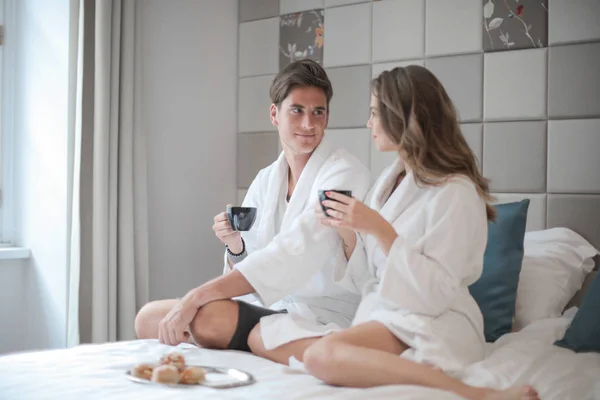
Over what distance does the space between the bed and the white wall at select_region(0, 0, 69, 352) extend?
1.12 metres

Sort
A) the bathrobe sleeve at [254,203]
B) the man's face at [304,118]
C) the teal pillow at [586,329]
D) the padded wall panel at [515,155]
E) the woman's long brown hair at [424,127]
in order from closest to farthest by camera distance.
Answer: the woman's long brown hair at [424,127] < the teal pillow at [586,329] < the man's face at [304,118] < the bathrobe sleeve at [254,203] < the padded wall panel at [515,155]

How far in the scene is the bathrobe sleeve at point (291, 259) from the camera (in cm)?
215

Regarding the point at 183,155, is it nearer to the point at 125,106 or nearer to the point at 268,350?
the point at 125,106

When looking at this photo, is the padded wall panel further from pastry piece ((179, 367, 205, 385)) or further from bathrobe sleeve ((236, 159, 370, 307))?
pastry piece ((179, 367, 205, 385))

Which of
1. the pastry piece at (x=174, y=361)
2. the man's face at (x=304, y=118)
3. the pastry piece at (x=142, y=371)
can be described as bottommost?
the pastry piece at (x=142, y=371)

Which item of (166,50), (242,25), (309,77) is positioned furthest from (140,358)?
(242,25)

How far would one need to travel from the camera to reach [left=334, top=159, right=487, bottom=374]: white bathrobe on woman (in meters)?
1.74

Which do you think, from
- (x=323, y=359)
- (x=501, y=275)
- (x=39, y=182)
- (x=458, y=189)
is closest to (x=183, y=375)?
(x=323, y=359)

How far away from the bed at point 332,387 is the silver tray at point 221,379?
22mm

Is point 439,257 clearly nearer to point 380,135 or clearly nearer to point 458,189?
point 458,189

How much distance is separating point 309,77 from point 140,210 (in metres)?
1.14

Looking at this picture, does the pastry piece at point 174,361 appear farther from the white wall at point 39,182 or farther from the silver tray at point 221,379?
the white wall at point 39,182

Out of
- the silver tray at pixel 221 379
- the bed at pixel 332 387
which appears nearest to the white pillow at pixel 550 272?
the bed at pixel 332 387

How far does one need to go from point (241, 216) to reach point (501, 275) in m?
0.94
